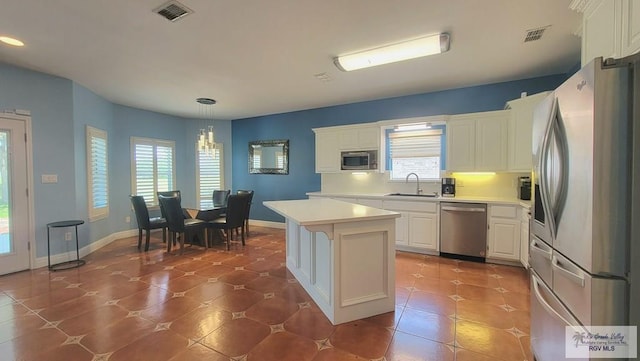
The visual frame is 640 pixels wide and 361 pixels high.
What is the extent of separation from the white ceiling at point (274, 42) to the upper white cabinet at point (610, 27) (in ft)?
1.12

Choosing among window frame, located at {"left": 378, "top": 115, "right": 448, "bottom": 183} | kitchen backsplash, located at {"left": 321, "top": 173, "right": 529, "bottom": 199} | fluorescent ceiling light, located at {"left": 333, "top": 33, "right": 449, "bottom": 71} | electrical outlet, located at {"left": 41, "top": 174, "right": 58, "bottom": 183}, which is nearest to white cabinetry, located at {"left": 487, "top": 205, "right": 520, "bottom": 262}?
kitchen backsplash, located at {"left": 321, "top": 173, "right": 529, "bottom": 199}

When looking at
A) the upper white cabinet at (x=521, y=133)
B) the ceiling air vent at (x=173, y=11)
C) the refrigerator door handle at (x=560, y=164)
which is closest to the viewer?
the refrigerator door handle at (x=560, y=164)

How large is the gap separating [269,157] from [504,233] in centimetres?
485

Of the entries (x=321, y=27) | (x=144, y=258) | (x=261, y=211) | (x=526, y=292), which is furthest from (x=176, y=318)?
(x=261, y=211)

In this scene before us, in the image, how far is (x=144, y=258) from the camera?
4.27m

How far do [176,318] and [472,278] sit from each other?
3303mm

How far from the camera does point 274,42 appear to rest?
2.91m

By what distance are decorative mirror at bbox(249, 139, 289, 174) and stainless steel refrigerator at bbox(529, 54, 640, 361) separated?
5.36 m

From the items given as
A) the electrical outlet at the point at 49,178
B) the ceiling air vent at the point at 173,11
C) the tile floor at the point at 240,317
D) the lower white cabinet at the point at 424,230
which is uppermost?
the ceiling air vent at the point at 173,11

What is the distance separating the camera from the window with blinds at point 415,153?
15.6 feet

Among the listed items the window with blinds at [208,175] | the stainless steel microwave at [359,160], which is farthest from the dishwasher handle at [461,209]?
the window with blinds at [208,175]

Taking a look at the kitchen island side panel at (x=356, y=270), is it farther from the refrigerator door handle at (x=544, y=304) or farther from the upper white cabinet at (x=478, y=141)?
the upper white cabinet at (x=478, y=141)

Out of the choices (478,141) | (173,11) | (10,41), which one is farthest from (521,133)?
(10,41)

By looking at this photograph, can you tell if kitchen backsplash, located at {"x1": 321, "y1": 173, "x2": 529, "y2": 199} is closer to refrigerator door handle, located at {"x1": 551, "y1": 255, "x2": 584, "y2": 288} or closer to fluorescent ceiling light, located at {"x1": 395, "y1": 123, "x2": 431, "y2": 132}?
fluorescent ceiling light, located at {"x1": 395, "y1": 123, "x2": 431, "y2": 132}
